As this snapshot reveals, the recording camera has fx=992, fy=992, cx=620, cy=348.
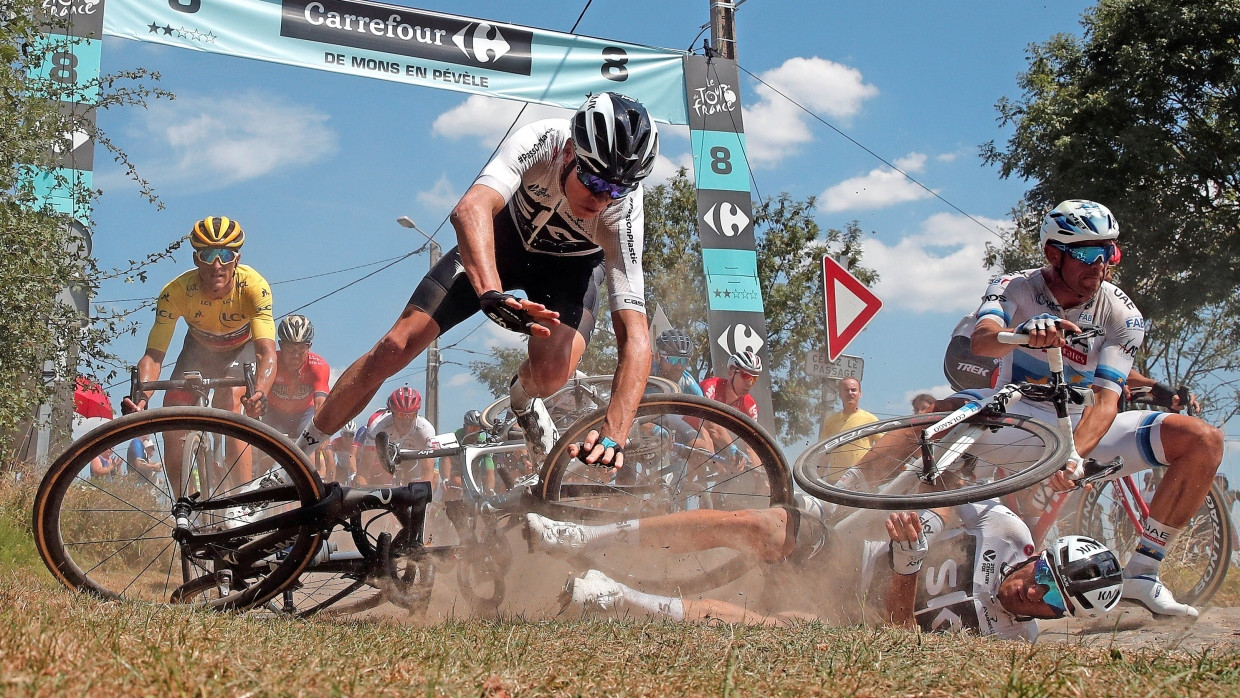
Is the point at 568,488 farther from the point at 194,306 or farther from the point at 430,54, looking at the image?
the point at 430,54

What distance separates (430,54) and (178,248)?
3.49 metres

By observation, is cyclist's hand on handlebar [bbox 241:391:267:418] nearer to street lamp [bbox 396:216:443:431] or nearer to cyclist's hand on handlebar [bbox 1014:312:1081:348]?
cyclist's hand on handlebar [bbox 1014:312:1081:348]

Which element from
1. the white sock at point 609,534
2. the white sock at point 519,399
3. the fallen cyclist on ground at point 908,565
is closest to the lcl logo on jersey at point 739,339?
the fallen cyclist on ground at point 908,565

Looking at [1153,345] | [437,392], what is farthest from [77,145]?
[1153,345]

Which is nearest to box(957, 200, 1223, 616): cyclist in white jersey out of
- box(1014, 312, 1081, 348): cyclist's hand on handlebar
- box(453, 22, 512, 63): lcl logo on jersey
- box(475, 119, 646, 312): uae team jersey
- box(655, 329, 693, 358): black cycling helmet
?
box(1014, 312, 1081, 348): cyclist's hand on handlebar

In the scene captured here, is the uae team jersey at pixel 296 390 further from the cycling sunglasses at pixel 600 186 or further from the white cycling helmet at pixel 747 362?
the cycling sunglasses at pixel 600 186

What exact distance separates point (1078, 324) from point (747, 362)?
4.60 meters

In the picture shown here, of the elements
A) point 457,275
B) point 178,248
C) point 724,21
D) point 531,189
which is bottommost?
point 457,275

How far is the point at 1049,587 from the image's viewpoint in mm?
4402

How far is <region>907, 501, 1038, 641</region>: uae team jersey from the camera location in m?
4.59

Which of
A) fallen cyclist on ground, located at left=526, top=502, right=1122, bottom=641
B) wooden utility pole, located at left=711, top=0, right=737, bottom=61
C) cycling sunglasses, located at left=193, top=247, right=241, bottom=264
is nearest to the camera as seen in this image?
fallen cyclist on ground, located at left=526, top=502, right=1122, bottom=641

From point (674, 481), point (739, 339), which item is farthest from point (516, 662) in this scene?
point (739, 339)

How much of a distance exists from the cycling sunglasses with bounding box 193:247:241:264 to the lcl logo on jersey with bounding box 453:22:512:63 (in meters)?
4.04

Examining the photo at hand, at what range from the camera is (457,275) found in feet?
15.1
